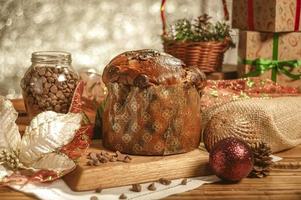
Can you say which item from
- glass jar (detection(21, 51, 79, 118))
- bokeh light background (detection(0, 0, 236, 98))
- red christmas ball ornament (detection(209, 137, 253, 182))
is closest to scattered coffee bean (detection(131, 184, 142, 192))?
red christmas ball ornament (detection(209, 137, 253, 182))

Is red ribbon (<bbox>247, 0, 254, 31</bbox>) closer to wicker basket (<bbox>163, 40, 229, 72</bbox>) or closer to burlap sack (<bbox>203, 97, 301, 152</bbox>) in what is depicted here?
wicker basket (<bbox>163, 40, 229, 72</bbox>)

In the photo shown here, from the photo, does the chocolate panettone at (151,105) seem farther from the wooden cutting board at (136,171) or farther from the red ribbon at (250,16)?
the red ribbon at (250,16)

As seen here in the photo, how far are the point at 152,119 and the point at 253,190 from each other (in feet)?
0.65

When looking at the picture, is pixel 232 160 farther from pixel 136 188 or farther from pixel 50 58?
pixel 50 58

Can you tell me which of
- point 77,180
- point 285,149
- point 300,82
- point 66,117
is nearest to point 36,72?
point 66,117

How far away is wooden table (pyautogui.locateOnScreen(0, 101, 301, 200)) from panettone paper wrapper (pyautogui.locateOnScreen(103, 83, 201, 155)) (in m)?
0.11

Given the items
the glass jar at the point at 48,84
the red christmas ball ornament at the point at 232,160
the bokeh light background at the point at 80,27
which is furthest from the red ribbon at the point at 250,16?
the red christmas ball ornament at the point at 232,160

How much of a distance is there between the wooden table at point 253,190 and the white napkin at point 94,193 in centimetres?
1

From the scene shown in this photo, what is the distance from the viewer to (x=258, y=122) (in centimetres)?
106

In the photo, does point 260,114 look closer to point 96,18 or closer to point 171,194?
point 171,194

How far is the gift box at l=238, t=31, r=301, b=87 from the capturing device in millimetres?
1553

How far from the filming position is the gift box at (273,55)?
61.1 inches

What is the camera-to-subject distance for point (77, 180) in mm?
874

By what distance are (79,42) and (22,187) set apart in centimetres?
104
